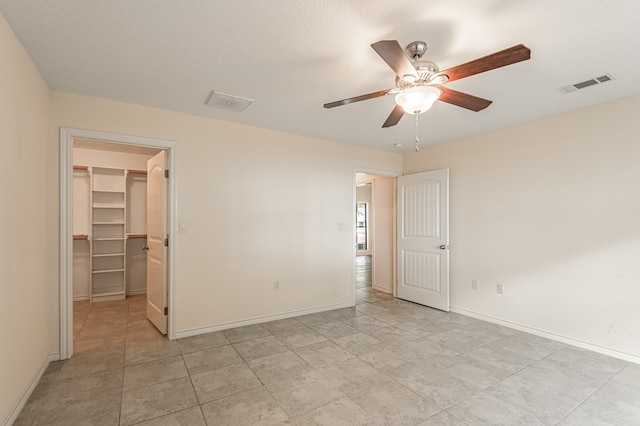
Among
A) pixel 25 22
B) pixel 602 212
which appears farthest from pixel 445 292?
pixel 25 22

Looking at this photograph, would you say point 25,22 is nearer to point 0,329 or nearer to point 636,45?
point 0,329

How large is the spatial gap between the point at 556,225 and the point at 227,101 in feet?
12.0

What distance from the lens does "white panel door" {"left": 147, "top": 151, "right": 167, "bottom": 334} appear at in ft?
11.0

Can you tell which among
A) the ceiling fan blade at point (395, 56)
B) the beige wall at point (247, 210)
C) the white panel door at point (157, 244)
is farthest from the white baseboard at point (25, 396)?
the ceiling fan blade at point (395, 56)

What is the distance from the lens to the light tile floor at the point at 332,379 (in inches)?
79.6

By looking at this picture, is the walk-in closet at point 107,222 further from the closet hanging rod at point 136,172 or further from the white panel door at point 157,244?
the white panel door at point 157,244

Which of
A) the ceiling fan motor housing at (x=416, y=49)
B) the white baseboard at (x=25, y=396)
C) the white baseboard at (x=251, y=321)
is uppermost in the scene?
the ceiling fan motor housing at (x=416, y=49)

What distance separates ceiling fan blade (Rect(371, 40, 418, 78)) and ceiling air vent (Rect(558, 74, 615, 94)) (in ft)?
5.77

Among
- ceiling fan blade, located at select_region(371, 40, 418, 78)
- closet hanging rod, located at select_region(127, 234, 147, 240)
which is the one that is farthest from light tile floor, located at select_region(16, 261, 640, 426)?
ceiling fan blade, located at select_region(371, 40, 418, 78)

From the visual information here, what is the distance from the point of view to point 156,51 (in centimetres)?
214

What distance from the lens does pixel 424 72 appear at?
6.15ft

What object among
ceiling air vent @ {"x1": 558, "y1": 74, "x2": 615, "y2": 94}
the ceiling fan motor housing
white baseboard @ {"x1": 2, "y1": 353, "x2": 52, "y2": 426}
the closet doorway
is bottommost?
white baseboard @ {"x1": 2, "y1": 353, "x2": 52, "y2": 426}

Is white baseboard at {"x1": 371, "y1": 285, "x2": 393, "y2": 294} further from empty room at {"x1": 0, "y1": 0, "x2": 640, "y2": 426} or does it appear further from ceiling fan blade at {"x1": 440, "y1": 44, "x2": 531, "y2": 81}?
ceiling fan blade at {"x1": 440, "y1": 44, "x2": 531, "y2": 81}

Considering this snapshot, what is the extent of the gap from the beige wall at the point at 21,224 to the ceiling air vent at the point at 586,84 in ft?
13.1
